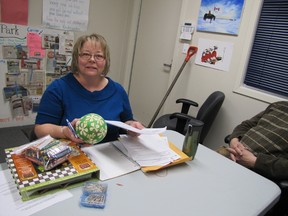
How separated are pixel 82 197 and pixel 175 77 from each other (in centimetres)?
208

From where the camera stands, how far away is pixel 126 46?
356 cm

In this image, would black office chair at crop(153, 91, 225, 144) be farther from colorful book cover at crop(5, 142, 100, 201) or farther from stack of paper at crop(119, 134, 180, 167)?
colorful book cover at crop(5, 142, 100, 201)

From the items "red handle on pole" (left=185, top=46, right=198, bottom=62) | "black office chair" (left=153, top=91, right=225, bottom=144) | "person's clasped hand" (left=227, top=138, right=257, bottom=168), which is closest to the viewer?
"person's clasped hand" (left=227, top=138, right=257, bottom=168)

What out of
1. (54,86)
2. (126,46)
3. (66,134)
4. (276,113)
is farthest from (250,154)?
(126,46)

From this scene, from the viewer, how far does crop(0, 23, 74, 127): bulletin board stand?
2602 mm

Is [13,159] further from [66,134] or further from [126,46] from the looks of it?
[126,46]

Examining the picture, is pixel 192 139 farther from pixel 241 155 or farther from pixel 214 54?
pixel 214 54

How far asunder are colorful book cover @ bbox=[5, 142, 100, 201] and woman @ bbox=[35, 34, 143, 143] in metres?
0.30

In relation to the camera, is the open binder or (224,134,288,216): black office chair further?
(224,134,288,216): black office chair

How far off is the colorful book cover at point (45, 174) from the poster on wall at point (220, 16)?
189 cm

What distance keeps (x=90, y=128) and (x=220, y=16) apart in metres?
1.88

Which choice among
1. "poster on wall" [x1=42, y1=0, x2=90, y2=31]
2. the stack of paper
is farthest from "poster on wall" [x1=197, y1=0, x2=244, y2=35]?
the stack of paper

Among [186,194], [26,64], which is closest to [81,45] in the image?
[186,194]

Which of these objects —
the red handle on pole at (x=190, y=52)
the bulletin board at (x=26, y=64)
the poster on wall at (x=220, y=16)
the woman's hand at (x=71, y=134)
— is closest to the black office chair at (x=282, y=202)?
the woman's hand at (x=71, y=134)
